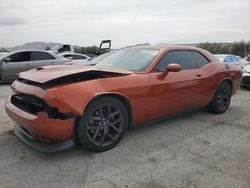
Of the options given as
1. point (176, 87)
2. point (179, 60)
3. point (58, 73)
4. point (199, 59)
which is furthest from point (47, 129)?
point (199, 59)

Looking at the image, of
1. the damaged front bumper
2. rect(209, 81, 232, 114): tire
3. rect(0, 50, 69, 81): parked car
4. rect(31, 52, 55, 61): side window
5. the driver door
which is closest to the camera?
the damaged front bumper

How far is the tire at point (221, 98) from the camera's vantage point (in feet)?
18.4

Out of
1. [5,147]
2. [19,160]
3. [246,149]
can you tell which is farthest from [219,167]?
[5,147]

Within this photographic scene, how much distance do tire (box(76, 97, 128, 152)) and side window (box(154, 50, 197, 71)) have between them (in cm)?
102

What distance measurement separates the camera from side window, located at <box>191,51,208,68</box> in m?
5.25

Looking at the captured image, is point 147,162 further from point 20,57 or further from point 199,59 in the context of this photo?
point 20,57

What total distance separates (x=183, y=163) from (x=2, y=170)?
2157mm

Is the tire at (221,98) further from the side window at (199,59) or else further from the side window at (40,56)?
the side window at (40,56)

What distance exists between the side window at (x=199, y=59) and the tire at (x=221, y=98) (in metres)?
0.64

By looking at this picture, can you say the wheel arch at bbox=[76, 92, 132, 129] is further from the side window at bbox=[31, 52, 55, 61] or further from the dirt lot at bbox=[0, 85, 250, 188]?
the side window at bbox=[31, 52, 55, 61]

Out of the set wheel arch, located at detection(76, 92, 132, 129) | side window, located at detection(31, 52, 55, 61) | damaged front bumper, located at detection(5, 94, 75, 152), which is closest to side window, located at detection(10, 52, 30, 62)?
side window, located at detection(31, 52, 55, 61)

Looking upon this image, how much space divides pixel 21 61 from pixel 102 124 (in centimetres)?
826

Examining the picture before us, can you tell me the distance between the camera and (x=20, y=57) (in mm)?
10938

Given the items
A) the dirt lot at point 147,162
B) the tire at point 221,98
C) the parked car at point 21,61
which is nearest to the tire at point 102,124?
the dirt lot at point 147,162
